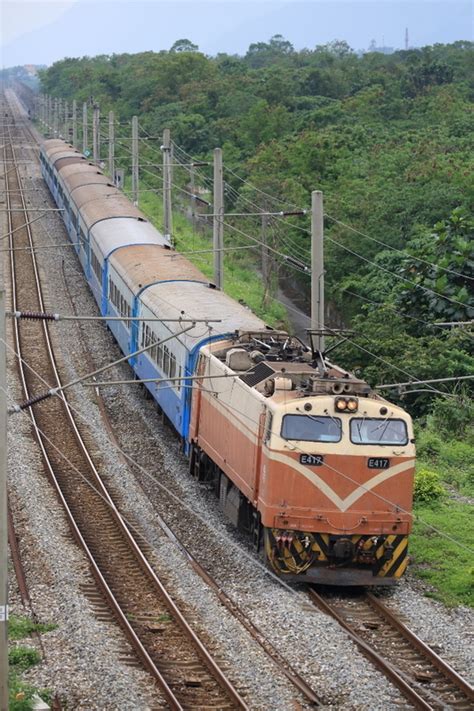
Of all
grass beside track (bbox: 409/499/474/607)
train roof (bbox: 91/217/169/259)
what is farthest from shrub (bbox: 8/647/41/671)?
train roof (bbox: 91/217/169/259)

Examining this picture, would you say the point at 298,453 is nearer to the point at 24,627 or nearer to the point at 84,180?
the point at 24,627

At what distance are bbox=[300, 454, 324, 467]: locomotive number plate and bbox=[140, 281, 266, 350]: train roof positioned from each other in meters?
4.41

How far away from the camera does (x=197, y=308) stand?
2269 centimetres

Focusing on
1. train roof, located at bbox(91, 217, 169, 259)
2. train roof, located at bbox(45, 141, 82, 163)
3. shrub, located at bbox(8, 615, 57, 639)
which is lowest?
shrub, located at bbox(8, 615, 57, 639)

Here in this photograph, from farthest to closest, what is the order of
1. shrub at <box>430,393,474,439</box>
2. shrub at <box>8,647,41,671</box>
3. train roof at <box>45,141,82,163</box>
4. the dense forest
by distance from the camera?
train roof at <box>45,141,82,163</box>
the dense forest
shrub at <box>430,393,474,439</box>
shrub at <box>8,647,41,671</box>

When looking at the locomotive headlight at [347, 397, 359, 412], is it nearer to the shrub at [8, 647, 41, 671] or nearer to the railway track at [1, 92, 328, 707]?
the railway track at [1, 92, 328, 707]

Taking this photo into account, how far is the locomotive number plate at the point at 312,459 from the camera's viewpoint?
1603cm

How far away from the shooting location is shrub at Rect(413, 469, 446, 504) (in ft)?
69.1

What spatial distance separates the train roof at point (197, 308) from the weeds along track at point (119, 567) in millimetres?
2879

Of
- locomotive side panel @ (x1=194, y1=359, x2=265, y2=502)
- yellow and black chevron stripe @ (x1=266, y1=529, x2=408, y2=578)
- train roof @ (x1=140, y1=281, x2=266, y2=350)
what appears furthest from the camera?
train roof @ (x1=140, y1=281, x2=266, y2=350)

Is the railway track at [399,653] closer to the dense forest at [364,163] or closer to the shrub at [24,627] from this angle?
the shrub at [24,627]

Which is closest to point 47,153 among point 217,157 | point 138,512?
point 217,157

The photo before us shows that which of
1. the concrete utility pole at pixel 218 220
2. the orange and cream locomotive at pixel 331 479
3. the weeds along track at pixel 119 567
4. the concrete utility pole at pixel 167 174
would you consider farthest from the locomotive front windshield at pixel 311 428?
the concrete utility pole at pixel 167 174

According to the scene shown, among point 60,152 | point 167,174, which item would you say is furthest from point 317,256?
point 60,152
